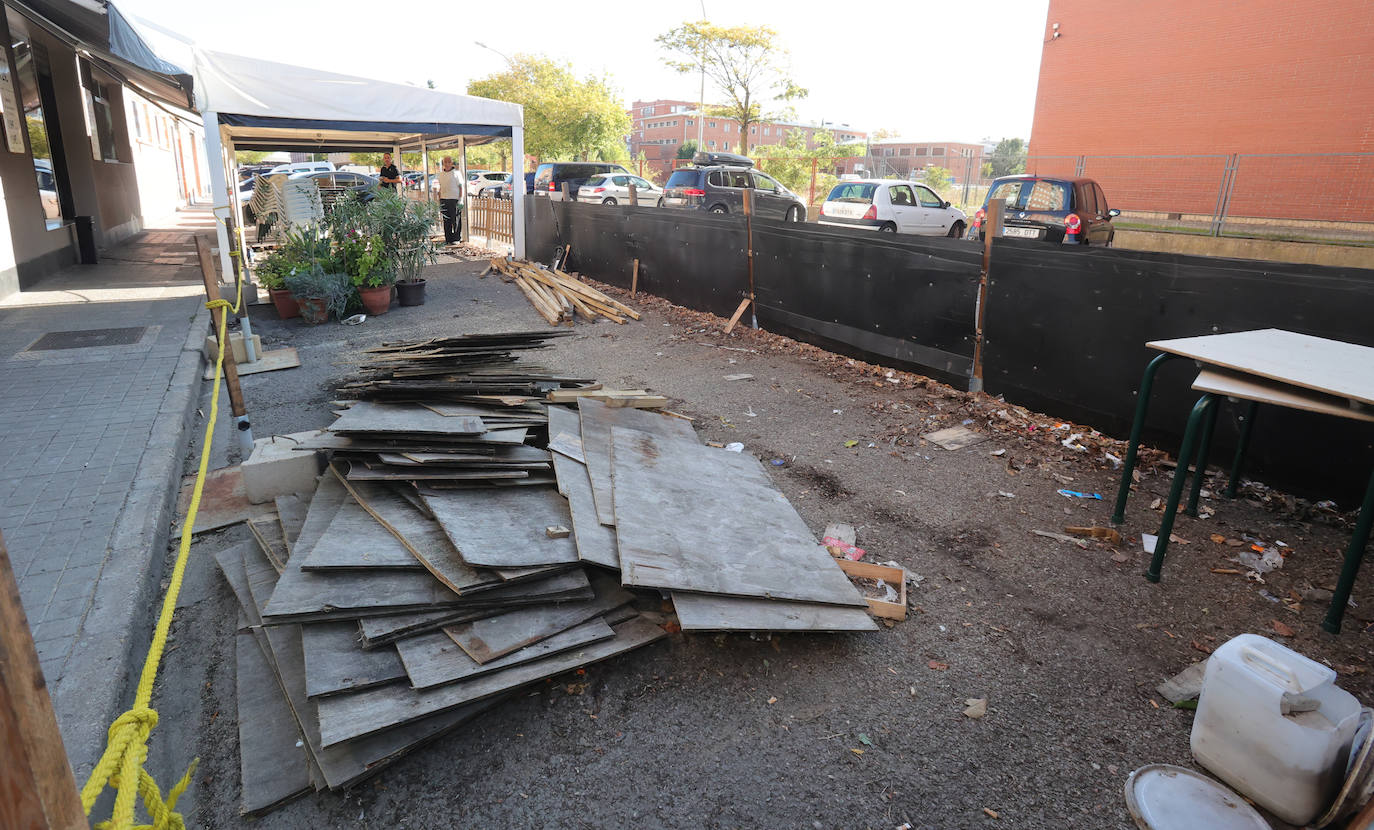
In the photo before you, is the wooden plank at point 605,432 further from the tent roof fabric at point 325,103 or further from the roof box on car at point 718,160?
the roof box on car at point 718,160

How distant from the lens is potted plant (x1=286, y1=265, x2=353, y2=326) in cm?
1043

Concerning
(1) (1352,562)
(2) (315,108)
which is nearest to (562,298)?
(2) (315,108)

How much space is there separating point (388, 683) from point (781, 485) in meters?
3.08

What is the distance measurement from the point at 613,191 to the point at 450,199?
21.3ft

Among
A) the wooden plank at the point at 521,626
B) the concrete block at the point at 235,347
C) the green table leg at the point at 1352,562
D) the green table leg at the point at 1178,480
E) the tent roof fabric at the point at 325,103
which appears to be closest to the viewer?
the wooden plank at the point at 521,626

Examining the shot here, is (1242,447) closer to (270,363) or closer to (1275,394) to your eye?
(1275,394)

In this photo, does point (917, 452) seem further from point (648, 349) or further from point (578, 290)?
point (578, 290)

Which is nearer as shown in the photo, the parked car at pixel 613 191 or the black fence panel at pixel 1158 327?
the black fence panel at pixel 1158 327

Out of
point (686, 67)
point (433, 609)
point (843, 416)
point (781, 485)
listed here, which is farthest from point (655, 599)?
point (686, 67)

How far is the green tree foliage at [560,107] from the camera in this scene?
45.4m

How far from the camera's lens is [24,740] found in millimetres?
977

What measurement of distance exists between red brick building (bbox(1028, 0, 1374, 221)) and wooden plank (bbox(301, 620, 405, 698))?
2126 cm

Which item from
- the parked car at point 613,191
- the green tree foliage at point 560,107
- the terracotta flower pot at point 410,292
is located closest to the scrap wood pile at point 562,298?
the terracotta flower pot at point 410,292

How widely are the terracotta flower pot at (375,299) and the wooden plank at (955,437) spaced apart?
8591 mm
